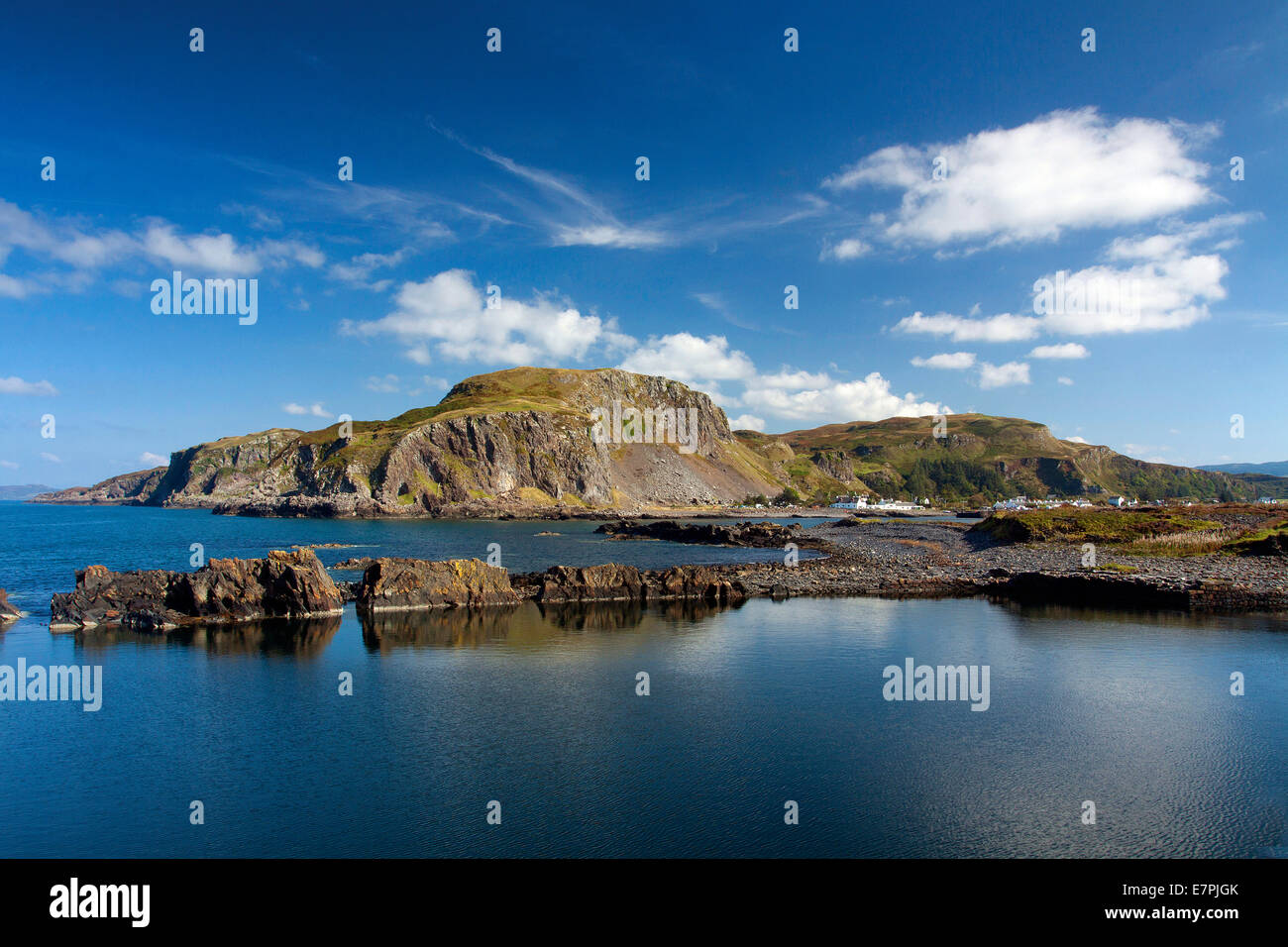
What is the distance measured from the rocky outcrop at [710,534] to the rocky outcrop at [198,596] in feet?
239

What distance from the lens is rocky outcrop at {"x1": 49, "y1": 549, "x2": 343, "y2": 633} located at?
44.6 meters

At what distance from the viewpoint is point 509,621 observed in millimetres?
47688

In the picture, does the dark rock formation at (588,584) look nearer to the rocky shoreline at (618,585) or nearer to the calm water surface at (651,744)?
the rocky shoreline at (618,585)

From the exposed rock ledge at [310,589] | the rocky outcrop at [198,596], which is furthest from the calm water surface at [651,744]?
the exposed rock ledge at [310,589]

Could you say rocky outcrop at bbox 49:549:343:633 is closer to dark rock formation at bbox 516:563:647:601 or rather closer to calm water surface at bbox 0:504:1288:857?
calm water surface at bbox 0:504:1288:857

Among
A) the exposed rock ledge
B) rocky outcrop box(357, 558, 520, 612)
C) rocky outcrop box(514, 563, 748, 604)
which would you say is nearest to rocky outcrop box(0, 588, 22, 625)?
the exposed rock ledge

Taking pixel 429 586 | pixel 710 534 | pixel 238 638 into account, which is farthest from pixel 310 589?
pixel 710 534

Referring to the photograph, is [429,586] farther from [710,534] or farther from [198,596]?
[710,534]

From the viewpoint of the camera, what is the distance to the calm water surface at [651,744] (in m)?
17.5

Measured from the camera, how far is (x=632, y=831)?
17484 mm

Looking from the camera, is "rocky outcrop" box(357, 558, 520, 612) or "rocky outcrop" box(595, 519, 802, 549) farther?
"rocky outcrop" box(595, 519, 802, 549)

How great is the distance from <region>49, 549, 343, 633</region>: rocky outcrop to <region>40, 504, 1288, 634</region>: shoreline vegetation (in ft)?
0.30
